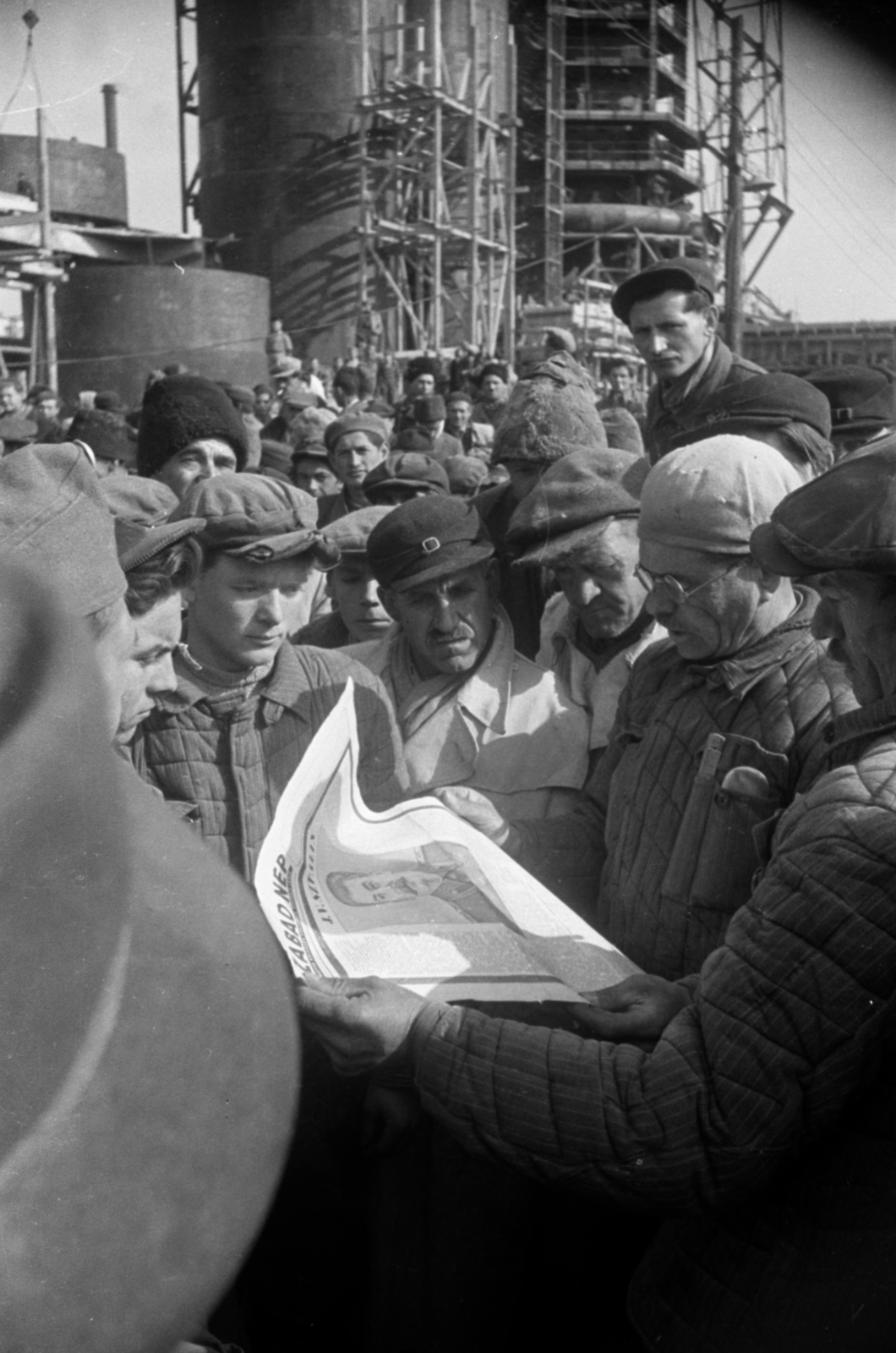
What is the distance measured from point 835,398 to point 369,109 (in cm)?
1721

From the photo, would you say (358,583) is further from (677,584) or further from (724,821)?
(724,821)

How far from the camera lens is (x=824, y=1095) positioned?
1659 mm

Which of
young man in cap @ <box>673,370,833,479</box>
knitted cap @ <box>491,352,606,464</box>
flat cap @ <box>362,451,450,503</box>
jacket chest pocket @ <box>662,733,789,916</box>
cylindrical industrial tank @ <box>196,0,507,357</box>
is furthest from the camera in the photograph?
cylindrical industrial tank @ <box>196,0,507,357</box>

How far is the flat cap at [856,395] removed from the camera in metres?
4.81

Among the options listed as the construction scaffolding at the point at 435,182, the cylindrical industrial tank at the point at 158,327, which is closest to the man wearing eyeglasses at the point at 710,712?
the cylindrical industrial tank at the point at 158,327

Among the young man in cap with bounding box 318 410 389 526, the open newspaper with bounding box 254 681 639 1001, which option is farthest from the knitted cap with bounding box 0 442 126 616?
the young man in cap with bounding box 318 410 389 526

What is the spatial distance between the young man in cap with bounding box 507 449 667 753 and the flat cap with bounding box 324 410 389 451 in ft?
8.95

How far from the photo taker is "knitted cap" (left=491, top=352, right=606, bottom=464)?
14.8 ft

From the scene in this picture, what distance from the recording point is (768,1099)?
5.48 feet

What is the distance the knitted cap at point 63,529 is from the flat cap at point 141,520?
1.38ft

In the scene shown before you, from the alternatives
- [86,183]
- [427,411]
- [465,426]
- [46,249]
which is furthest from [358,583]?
[86,183]

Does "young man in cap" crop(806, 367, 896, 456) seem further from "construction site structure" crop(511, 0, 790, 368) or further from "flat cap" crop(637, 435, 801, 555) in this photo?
"construction site structure" crop(511, 0, 790, 368)

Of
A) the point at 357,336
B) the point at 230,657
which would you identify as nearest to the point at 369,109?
the point at 357,336

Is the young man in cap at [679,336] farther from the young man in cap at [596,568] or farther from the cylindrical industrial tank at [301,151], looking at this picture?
the cylindrical industrial tank at [301,151]
